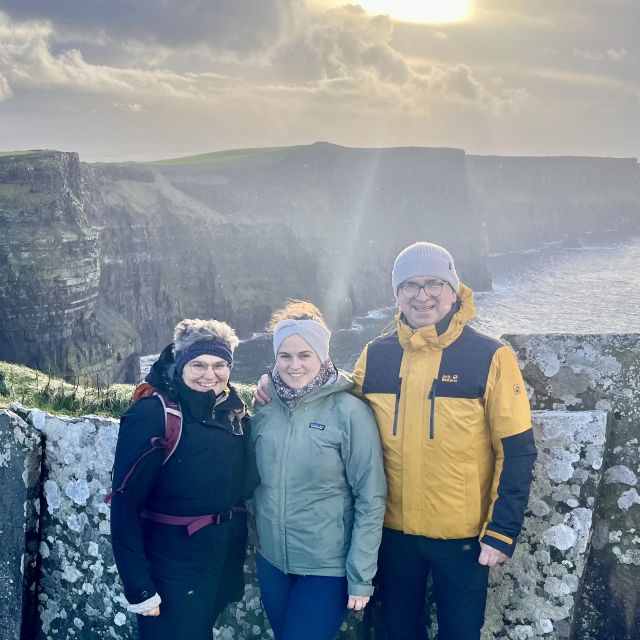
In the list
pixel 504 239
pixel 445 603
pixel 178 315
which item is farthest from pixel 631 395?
pixel 504 239

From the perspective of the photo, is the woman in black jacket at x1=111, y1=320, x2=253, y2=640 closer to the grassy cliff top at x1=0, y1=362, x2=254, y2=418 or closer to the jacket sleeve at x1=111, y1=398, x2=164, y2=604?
the jacket sleeve at x1=111, y1=398, x2=164, y2=604

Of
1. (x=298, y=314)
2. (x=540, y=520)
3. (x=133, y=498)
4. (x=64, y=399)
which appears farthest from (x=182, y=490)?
(x=64, y=399)

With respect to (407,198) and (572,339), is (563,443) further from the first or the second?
(407,198)

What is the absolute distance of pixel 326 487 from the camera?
4270 millimetres

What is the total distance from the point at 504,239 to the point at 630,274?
2855 inches

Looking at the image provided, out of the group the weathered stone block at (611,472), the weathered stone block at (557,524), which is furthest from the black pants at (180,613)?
the weathered stone block at (611,472)

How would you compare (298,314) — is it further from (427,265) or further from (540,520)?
(540,520)

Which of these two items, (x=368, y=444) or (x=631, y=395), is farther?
(x=631, y=395)

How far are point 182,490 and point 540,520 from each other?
8.45 ft

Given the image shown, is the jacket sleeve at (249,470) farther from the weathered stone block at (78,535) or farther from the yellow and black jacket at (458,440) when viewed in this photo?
the weathered stone block at (78,535)

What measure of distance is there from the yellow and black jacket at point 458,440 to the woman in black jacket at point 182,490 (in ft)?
3.60

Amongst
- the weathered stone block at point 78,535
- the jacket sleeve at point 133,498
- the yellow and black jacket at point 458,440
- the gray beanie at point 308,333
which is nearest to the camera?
the jacket sleeve at point 133,498

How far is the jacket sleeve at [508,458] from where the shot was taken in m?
4.06

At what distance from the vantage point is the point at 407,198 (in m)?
136
